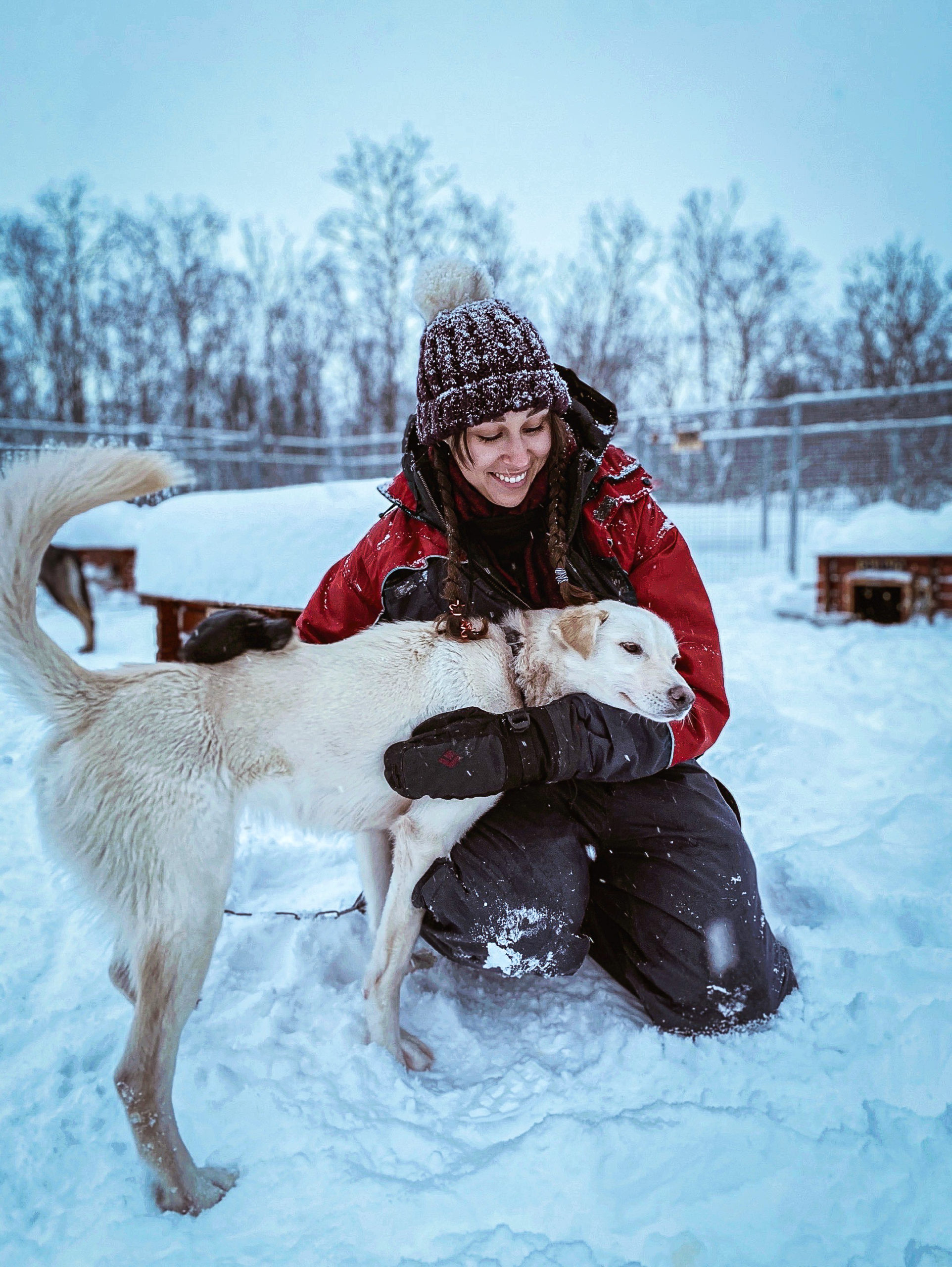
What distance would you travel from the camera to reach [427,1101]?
1701mm

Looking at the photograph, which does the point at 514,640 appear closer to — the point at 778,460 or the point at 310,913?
the point at 310,913

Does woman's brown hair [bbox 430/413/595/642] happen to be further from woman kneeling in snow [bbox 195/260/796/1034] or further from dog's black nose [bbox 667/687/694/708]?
dog's black nose [bbox 667/687/694/708]

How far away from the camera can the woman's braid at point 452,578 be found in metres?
2.07

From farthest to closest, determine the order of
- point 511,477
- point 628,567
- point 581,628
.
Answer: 1. point 628,567
2. point 511,477
3. point 581,628

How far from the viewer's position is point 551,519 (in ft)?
7.25

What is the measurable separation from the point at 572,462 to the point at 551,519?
21 cm

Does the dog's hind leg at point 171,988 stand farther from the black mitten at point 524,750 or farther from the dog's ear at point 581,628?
the dog's ear at point 581,628

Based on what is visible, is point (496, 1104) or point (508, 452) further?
point (508, 452)

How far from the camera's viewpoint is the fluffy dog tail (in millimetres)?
1536

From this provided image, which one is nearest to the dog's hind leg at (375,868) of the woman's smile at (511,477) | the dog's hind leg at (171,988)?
the dog's hind leg at (171,988)

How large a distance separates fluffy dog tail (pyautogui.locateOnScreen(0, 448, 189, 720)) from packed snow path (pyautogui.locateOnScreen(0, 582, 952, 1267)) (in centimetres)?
23

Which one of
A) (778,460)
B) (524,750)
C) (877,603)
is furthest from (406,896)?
(778,460)

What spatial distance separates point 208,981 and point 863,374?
22.3 metres

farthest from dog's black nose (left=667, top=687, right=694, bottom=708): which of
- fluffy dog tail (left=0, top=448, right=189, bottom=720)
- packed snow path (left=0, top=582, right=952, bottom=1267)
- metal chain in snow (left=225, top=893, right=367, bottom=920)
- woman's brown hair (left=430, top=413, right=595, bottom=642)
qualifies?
fluffy dog tail (left=0, top=448, right=189, bottom=720)
